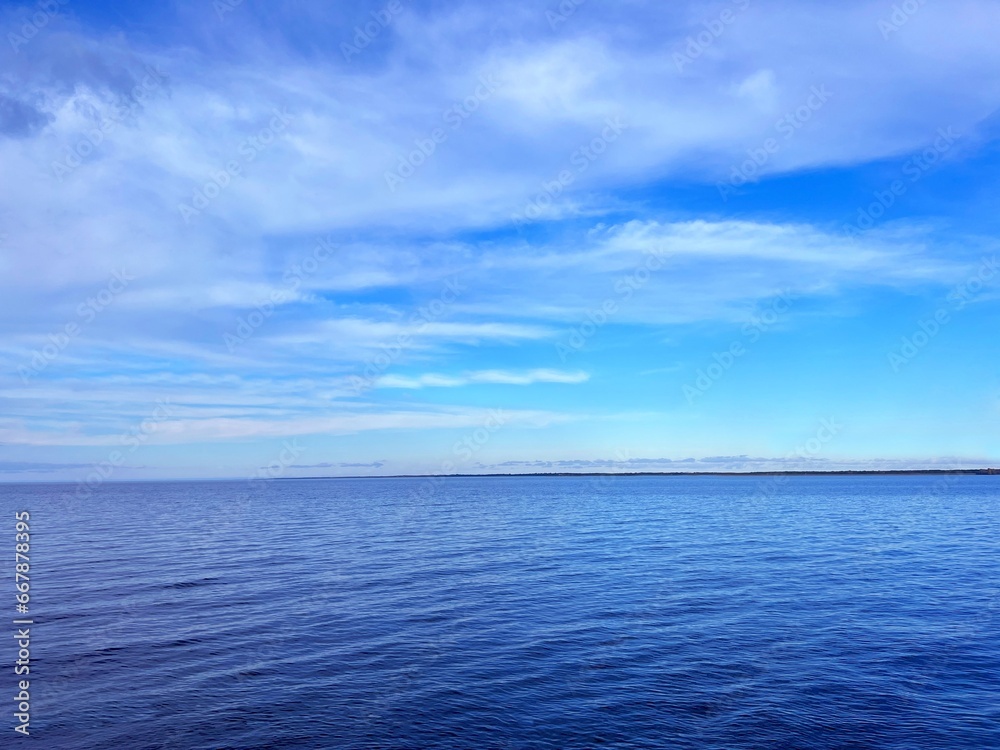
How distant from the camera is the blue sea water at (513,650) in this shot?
1969 centimetres

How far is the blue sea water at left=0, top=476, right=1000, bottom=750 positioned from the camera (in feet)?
64.6

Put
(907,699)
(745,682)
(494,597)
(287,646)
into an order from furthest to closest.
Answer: (494,597)
(287,646)
(745,682)
(907,699)

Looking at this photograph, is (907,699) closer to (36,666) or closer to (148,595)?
(36,666)

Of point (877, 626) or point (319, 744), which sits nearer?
point (319, 744)

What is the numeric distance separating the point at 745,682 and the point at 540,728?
8750mm

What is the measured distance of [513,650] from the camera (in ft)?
89.6

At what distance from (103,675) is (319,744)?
11805mm

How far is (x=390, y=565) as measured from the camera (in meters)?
50.1

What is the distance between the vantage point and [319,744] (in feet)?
61.5

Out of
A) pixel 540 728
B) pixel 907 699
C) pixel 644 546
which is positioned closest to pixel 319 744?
pixel 540 728

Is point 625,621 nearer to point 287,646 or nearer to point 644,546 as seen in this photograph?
point 287,646

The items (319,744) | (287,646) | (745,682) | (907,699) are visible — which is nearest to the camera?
(319,744)

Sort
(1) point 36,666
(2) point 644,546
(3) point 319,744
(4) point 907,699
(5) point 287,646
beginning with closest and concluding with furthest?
(3) point 319,744
(4) point 907,699
(1) point 36,666
(5) point 287,646
(2) point 644,546

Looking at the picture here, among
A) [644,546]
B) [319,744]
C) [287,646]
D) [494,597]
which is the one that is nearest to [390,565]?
[494,597]
